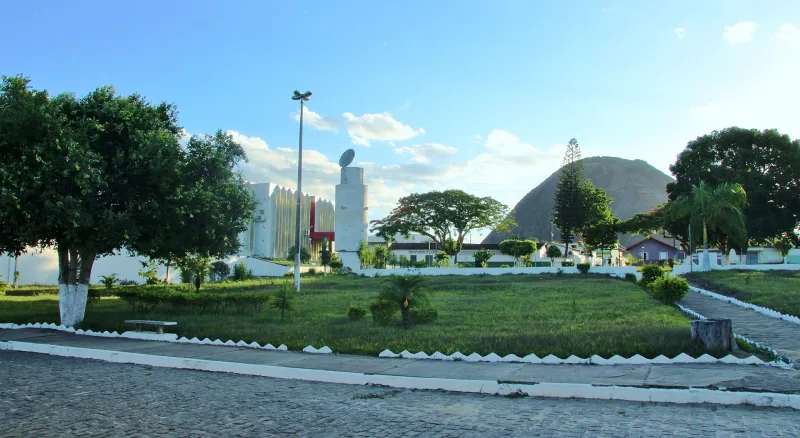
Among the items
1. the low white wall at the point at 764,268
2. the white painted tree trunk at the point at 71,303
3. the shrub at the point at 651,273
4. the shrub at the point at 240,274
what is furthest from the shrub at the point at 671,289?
the shrub at the point at 240,274

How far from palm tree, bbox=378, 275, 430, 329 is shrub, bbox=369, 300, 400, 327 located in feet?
0.83

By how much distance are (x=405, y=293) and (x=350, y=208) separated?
1385 inches

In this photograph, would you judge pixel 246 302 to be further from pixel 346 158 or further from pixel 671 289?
pixel 346 158

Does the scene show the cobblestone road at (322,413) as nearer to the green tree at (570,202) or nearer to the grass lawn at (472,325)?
the grass lawn at (472,325)

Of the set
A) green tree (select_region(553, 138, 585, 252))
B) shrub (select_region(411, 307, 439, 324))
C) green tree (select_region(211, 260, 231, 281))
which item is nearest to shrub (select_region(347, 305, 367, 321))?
shrub (select_region(411, 307, 439, 324))

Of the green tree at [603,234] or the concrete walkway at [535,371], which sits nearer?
the concrete walkway at [535,371]

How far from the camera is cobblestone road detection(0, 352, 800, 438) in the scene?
482 cm

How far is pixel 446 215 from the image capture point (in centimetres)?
5122

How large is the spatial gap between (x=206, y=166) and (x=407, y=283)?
20.6 ft

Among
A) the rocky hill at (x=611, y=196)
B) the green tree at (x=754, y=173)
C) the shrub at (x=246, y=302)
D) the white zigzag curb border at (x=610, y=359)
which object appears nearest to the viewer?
the white zigzag curb border at (x=610, y=359)

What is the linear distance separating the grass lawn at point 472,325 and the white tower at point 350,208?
25.6 m

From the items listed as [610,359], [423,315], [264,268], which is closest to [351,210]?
[264,268]

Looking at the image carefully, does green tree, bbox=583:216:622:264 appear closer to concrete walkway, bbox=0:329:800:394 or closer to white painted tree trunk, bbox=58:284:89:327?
white painted tree trunk, bbox=58:284:89:327

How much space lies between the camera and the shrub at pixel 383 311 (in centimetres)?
1220
